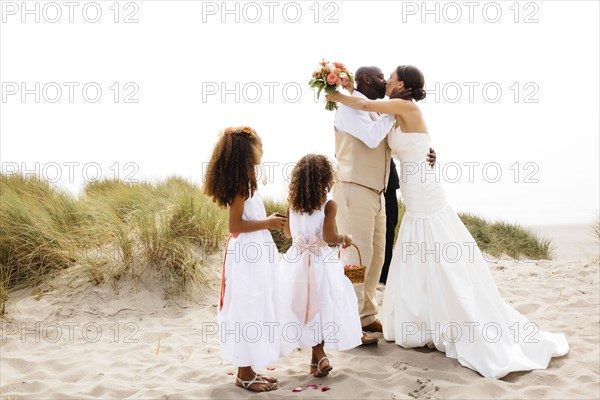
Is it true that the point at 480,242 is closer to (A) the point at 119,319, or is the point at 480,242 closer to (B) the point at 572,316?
(B) the point at 572,316

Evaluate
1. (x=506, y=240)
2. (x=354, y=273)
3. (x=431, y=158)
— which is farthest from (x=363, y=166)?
(x=506, y=240)

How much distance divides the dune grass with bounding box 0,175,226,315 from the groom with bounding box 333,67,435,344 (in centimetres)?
268

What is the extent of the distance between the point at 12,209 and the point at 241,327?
4540 millimetres

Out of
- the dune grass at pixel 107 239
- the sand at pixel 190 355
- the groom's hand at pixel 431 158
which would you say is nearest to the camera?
the sand at pixel 190 355

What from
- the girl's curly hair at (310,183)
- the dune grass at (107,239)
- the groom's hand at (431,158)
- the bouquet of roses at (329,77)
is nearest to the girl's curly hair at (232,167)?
the girl's curly hair at (310,183)

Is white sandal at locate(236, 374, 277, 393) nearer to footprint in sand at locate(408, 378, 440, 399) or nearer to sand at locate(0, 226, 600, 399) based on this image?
sand at locate(0, 226, 600, 399)

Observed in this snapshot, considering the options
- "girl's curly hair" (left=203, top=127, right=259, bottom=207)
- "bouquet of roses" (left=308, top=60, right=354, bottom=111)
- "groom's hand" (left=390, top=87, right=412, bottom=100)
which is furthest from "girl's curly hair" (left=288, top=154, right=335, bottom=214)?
"groom's hand" (left=390, top=87, right=412, bottom=100)

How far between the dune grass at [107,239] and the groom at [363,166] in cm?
268

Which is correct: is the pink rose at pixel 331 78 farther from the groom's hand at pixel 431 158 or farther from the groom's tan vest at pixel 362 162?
the groom's hand at pixel 431 158

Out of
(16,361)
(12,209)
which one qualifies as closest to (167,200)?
(12,209)

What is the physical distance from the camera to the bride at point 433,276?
16.3 feet

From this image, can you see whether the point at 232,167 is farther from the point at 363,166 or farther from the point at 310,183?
the point at 363,166

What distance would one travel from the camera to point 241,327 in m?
4.32

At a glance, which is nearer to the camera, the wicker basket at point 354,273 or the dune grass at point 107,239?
the wicker basket at point 354,273
